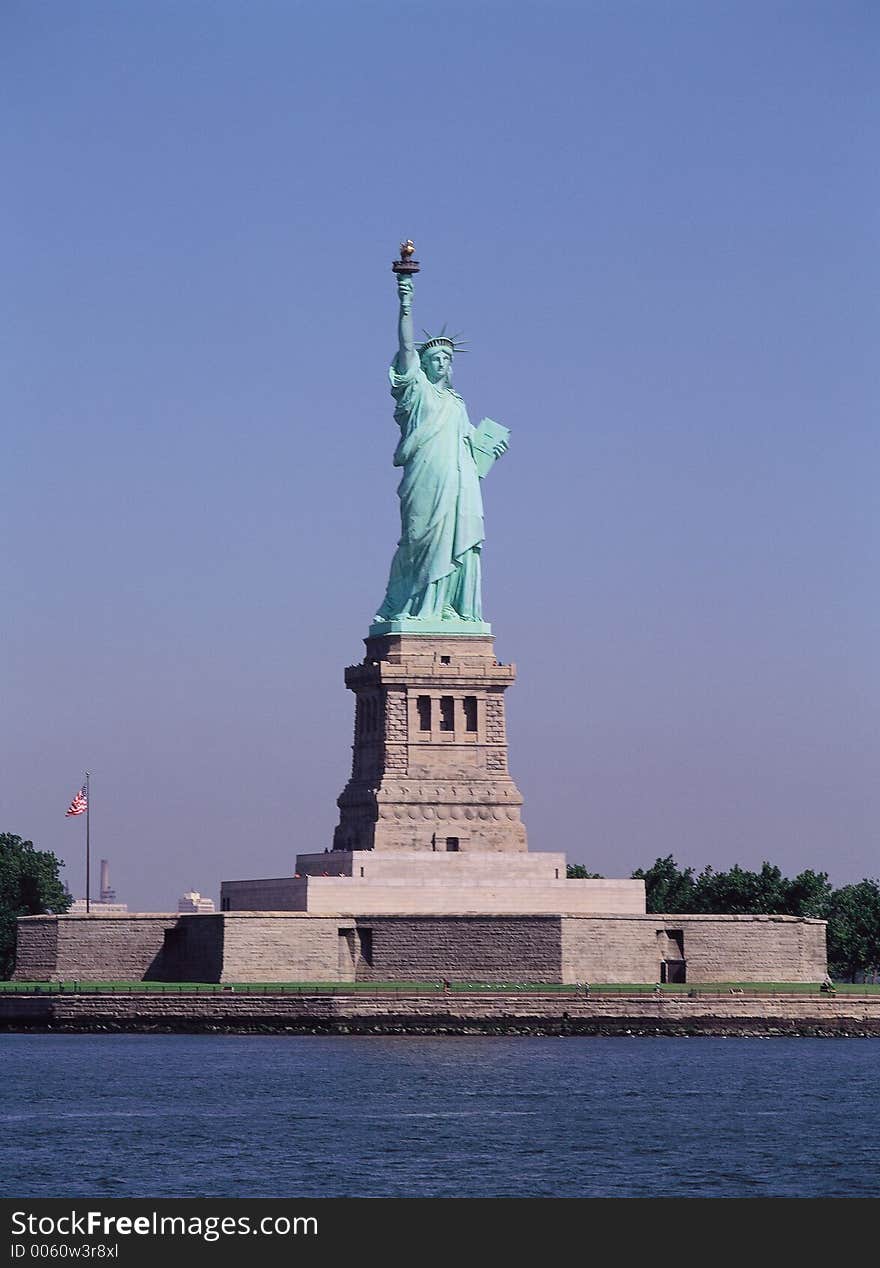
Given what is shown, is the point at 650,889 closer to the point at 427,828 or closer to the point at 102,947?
the point at 427,828

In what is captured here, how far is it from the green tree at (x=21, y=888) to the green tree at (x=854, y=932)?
27526 mm

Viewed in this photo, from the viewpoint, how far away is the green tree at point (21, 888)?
304 feet

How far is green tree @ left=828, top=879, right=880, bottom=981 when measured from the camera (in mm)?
Answer: 98188

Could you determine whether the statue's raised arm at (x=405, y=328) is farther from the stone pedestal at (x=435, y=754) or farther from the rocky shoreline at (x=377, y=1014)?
the rocky shoreline at (x=377, y=1014)

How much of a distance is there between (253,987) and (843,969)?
3113cm

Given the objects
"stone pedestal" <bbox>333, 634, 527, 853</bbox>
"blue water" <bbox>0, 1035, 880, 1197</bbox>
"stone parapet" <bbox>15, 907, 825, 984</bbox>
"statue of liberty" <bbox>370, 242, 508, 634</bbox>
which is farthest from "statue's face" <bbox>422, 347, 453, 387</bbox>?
"blue water" <bbox>0, 1035, 880, 1197</bbox>

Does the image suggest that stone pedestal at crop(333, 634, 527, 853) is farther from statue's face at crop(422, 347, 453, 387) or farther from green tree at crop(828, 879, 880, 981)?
green tree at crop(828, 879, 880, 981)

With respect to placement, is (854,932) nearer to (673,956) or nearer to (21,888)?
(673,956)

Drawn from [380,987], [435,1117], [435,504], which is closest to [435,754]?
[435,504]

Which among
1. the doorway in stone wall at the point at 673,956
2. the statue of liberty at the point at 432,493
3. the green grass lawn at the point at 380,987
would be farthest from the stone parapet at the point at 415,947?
the statue of liberty at the point at 432,493

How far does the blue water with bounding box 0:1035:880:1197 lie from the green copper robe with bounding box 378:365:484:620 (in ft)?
54.9
